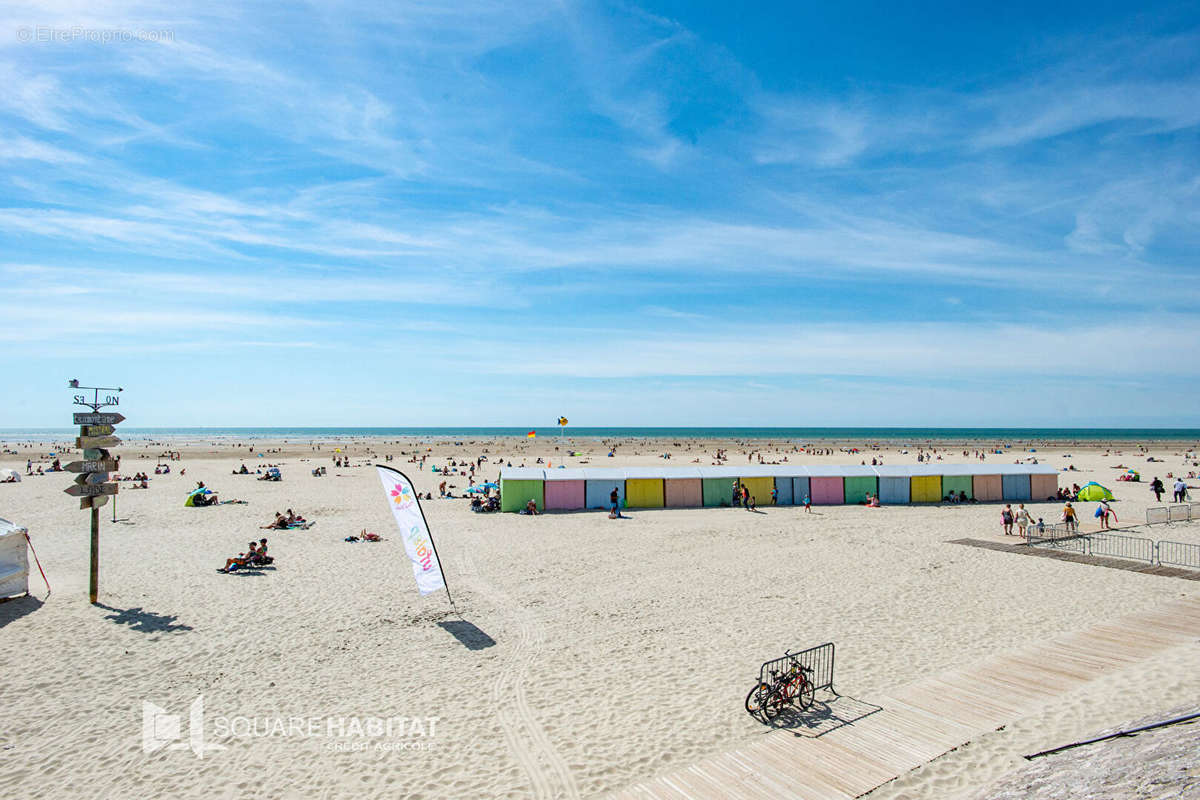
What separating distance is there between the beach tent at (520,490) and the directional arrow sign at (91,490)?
15.7m

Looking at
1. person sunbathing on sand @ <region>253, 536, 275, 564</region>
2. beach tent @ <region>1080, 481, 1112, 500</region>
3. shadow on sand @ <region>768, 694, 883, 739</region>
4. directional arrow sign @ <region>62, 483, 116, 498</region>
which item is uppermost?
directional arrow sign @ <region>62, 483, 116, 498</region>

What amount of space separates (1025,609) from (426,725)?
12.8 meters

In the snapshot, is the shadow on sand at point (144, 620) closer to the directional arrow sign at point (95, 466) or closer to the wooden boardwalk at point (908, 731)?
the directional arrow sign at point (95, 466)

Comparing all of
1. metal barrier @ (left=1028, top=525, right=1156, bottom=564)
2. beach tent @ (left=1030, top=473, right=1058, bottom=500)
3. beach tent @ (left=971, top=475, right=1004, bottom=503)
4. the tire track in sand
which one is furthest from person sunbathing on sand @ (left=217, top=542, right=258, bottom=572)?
beach tent @ (left=1030, top=473, right=1058, bottom=500)

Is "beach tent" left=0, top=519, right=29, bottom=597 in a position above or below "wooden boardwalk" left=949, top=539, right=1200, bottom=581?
above

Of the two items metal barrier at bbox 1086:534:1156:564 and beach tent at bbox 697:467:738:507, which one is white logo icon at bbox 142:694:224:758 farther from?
beach tent at bbox 697:467:738:507

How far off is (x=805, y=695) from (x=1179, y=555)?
1682cm

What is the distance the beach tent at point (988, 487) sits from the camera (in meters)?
31.2

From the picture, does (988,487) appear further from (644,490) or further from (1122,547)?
(644,490)

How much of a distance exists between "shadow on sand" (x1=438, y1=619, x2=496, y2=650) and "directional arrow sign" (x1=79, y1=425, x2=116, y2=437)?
28.9 ft

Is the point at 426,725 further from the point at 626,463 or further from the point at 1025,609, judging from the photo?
the point at 626,463

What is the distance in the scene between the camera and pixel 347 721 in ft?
30.2

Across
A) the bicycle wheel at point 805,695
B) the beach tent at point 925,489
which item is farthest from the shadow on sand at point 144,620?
the beach tent at point 925,489

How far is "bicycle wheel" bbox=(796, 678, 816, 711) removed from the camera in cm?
917
